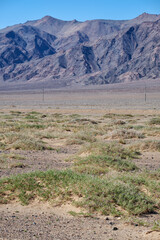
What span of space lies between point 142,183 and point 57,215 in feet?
8.37

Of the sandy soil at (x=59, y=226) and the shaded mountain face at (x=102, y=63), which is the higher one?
the shaded mountain face at (x=102, y=63)

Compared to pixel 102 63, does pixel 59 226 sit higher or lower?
lower

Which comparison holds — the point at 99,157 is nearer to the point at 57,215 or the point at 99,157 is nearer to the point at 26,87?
the point at 57,215

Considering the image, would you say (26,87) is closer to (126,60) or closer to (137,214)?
(126,60)

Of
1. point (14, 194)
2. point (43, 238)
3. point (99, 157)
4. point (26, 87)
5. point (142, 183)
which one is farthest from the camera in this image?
point (26, 87)

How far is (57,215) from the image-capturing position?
22.5 feet

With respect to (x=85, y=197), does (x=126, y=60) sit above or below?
above

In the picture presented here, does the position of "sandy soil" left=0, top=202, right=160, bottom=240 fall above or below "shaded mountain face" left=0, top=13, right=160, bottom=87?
below

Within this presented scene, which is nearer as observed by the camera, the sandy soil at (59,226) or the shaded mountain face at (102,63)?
the sandy soil at (59,226)

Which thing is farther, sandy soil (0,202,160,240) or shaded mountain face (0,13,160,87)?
shaded mountain face (0,13,160,87)

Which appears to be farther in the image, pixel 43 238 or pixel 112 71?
pixel 112 71

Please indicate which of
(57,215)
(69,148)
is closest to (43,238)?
(57,215)

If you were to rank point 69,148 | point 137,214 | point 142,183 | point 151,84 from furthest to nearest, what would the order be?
point 151,84 → point 69,148 → point 142,183 → point 137,214

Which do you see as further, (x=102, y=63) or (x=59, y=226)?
(x=102, y=63)
